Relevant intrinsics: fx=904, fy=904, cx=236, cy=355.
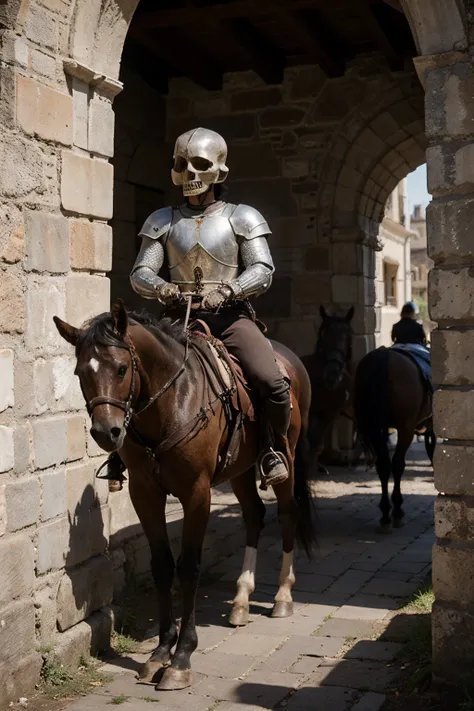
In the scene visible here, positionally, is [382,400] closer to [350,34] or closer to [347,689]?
[347,689]

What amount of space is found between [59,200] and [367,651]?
8.51ft

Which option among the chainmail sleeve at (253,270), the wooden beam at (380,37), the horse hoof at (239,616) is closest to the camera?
the chainmail sleeve at (253,270)

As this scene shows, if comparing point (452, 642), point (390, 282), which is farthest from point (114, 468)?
point (390, 282)

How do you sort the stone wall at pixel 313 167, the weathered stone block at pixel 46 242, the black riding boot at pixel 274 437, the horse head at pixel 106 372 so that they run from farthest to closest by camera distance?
the stone wall at pixel 313 167
the black riding boot at pixel 274 437
the weathered stone block at pixel 46 242
the horse head at pixel 106 372

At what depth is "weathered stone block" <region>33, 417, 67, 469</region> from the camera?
3.89 metres

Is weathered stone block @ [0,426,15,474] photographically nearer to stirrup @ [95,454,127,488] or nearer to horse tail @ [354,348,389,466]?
stirrup @ [95,454,127,488]

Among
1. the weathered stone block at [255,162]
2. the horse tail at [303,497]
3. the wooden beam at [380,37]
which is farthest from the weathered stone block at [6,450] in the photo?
the weathered stone block at [255,162]

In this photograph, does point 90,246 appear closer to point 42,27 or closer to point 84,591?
point 42,27

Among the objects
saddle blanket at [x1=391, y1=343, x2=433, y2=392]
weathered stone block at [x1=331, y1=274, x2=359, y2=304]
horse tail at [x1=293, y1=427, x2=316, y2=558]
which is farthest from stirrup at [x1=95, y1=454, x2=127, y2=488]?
weathered stone block at [x1=331, y1=274, x2=359, y2=304]

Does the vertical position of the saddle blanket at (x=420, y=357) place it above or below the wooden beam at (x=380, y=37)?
below

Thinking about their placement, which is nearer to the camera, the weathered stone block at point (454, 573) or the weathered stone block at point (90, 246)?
the weathered stone block at point (454, 573)

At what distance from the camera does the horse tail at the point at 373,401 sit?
7094 mm

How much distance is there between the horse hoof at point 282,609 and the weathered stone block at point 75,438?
1.52 m

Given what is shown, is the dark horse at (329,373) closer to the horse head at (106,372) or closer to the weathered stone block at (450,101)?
the weathered stone block at (450,101)
